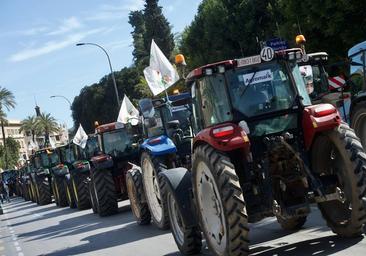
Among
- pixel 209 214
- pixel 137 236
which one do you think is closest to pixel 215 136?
pixel 209 214

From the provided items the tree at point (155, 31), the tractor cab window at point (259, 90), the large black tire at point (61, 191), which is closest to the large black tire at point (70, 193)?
the large black tire at point (61, 191)

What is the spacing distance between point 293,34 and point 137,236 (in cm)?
1970

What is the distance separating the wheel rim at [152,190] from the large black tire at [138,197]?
288 mm

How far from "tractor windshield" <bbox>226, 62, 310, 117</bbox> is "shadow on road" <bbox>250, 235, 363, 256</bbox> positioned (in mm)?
1618

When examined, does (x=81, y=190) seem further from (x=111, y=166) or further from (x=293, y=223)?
(x=293, y=223)

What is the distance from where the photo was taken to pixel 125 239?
1094cm

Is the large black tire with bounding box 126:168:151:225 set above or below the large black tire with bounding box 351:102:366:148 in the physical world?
below

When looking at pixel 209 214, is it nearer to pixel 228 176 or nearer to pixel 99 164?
pixel 228 176

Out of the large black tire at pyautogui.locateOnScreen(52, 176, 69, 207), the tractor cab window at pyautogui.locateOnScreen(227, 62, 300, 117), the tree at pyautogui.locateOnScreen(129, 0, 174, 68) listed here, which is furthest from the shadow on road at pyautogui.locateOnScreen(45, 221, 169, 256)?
the tree at pyautogui.locateOnScreen(129, 0, 174, 68)

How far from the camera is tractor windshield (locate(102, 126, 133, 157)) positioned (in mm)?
16797

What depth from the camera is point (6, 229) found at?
19.4m

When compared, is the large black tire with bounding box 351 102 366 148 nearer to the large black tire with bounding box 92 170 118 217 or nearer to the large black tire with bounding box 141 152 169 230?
the large black tire with bounding box 141 152 169 230

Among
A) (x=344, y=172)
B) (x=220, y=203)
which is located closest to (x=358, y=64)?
(x=344, y=172)

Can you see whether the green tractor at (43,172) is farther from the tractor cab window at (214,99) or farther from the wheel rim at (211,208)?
the wheel rim at (211,208)
